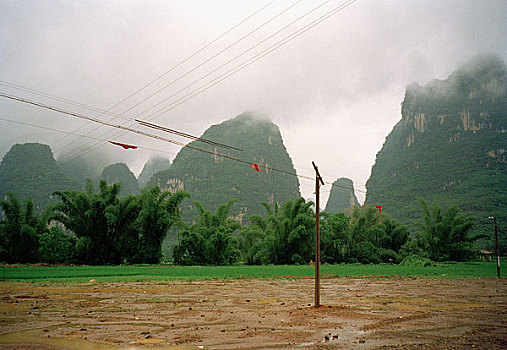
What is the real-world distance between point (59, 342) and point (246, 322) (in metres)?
2.99

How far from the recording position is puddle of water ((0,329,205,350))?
5.09m

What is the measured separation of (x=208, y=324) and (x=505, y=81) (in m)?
95.4

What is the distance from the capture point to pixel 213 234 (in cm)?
3409

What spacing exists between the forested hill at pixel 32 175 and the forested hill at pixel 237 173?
22.6 metres

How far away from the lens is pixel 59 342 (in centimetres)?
536

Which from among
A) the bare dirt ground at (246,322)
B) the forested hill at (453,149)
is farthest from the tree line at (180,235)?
the bare dirt ground at (246,322)

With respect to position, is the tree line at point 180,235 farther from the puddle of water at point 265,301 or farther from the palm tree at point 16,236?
the puddle of water at point 265,301

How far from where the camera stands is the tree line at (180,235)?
1210 inches

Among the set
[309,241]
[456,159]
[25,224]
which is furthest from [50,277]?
[456,159]

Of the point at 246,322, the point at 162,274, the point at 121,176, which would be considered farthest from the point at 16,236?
the point at 121,176

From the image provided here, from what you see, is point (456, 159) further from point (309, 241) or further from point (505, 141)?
point (309, 241)

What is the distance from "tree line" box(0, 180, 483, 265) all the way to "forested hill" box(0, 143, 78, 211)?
42.6 metres

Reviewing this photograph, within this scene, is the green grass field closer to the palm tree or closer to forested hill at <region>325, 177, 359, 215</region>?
the palm tree

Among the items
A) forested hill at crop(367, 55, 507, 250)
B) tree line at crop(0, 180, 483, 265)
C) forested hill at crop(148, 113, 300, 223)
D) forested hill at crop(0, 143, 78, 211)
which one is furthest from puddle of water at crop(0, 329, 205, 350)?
forested hill at crop(148, 113, 300, 223)
